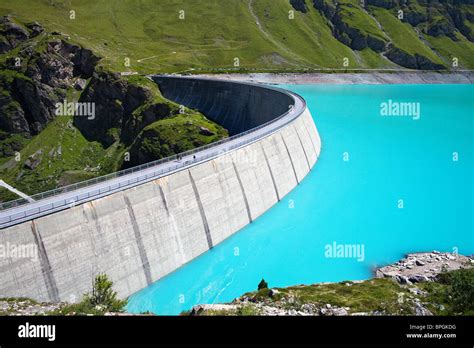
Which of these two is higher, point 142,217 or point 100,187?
point 100,187

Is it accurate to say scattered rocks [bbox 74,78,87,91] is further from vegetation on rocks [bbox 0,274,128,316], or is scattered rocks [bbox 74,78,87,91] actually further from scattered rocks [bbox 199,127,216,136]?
vegetation on rocks [bbox 0,274,128,316]

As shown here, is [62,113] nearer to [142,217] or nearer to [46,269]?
[142,217]

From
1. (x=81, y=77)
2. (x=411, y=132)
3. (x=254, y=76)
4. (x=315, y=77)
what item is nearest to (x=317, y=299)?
(x=411, y=132)

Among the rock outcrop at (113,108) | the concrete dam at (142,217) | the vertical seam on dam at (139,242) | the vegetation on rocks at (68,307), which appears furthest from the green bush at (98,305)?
the rock outcrop at (113,108)

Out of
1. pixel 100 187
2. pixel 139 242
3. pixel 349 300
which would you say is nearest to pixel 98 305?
pixel 139 242

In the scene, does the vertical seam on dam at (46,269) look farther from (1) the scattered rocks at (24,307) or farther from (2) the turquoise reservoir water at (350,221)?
(2) the turquoise reservoir water at (350,221)

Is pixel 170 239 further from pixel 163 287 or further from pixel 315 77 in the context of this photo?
pixel 315 77

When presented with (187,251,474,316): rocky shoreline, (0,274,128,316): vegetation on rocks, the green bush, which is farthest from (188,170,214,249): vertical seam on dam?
(0,274,128,316): vegetation on rocks
